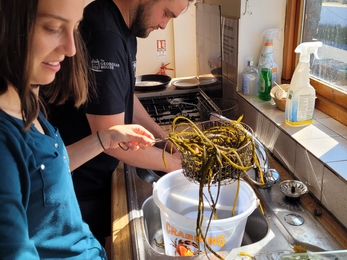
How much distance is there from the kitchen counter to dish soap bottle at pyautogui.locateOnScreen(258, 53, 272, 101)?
0.32 meters

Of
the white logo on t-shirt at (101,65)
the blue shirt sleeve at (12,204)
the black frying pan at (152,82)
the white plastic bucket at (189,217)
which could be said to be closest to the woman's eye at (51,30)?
the blue shirt sleeve at (12,204)

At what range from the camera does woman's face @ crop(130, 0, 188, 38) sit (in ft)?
3.74

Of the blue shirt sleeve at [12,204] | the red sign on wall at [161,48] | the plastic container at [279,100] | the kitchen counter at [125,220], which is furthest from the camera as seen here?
the red sign on wall at [161,48]

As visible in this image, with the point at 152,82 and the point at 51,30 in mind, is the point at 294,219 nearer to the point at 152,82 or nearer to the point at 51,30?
the point at 51,30

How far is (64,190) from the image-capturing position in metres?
0.77

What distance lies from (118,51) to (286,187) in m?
0.63

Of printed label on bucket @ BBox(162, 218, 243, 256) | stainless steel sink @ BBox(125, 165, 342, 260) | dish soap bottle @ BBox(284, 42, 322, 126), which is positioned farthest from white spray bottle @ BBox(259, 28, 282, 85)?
printed label on bucket @ BBox(162, 218, 243, 256)

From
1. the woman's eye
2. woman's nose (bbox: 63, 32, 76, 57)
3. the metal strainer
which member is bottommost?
the metal strainer

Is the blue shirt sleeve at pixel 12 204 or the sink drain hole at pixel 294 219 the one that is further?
the sink drain hole at pixel 294 219

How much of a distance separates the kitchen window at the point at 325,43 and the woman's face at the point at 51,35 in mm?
926

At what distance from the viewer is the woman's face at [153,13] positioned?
3.74 ft

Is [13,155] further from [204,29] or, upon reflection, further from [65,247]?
[204,29]

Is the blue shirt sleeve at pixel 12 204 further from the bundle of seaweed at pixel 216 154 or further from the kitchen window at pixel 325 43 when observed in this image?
the kitchen window at pixel 325 43

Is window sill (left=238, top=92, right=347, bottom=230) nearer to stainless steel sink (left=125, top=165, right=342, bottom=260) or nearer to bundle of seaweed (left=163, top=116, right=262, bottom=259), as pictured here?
stainless steel sink (left=125, top=165, right=342, bottom=260)
